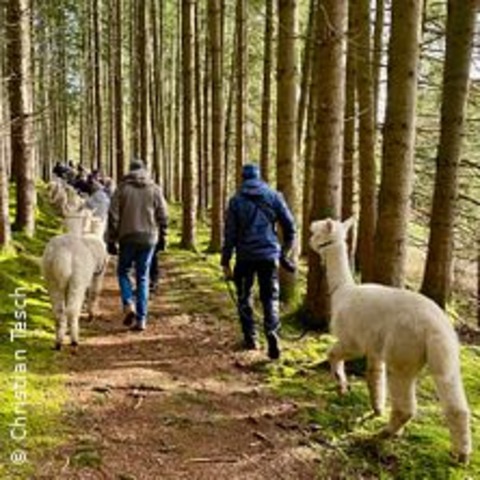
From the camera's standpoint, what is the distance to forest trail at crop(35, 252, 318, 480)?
530cm

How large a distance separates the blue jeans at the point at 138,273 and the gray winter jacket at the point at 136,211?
0.36 feet

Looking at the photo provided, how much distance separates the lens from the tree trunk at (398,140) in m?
7.54

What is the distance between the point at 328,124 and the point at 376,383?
3.55 meters

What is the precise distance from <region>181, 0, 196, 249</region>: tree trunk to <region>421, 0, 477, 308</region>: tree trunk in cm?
679

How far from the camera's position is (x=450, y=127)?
10391 mm

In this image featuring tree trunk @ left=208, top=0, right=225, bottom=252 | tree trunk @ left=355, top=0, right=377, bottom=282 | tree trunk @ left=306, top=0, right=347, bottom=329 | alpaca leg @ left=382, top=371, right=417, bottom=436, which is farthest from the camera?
tree trunk @ left=208, top=0, right=225, bottom=252

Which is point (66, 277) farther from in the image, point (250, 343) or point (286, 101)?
point (286, 101)

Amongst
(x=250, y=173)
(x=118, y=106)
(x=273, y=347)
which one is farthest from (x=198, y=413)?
(x=118, y=106)

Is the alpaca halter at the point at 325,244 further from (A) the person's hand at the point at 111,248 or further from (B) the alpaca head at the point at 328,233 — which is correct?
(A) the person's hand at the point at 111,248

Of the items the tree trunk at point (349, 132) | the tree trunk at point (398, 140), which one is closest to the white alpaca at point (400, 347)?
the tree trunk at point (398, 140)

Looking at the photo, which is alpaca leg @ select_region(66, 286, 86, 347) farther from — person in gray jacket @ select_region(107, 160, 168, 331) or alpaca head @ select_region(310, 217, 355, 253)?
alpaca head @ select_region(310, 217, 355, 253)

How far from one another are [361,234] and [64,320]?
6.41 metres

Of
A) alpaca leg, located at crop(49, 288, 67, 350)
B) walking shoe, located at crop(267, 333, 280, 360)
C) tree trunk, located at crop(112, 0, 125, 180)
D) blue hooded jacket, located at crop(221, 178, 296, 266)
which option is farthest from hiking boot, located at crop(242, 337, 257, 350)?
tree trunk, located at crop(112, 0, 125, 180)

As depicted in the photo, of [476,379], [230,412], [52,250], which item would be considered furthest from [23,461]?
[476,379]
